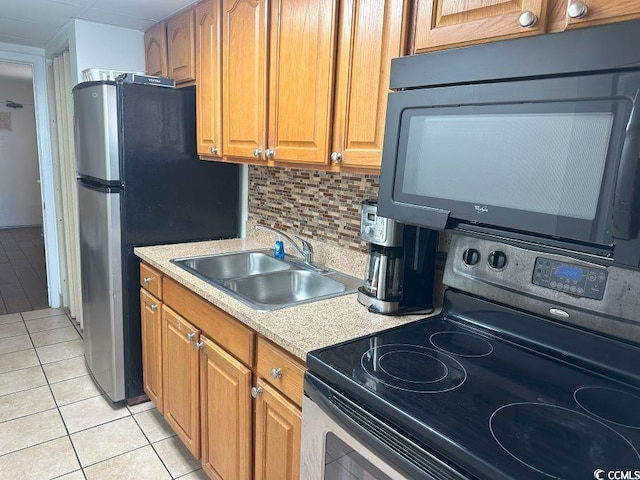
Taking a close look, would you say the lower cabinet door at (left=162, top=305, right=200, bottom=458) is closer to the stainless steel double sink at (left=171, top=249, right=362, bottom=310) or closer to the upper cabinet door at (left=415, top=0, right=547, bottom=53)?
the stainless steel double sink at (left=171, top=249, right=362, bottom=310)

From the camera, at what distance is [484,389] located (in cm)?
97

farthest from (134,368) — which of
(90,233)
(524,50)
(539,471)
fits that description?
(524,50)

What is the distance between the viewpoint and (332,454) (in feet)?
3.48

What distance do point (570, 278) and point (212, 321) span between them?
3.81 feet

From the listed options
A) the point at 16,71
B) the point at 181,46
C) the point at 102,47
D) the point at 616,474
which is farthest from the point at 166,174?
the point at 16,71

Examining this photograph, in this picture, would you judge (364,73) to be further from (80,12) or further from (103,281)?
(80,12)

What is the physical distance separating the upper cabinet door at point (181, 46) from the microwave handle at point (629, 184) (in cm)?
199

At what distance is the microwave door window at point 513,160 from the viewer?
31.5 inches

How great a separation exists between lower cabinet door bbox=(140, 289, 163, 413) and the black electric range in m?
1.23

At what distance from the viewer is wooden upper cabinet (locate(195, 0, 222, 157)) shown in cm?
200

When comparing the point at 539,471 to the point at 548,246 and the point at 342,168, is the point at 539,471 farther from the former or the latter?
the point at 342,168

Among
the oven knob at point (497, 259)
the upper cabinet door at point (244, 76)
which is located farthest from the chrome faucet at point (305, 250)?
the oven knob at point (497, 259)

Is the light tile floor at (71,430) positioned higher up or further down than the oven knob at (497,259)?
further down

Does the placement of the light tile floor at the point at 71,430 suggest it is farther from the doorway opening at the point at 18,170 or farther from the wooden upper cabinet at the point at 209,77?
the doorway opening at the point at 18,170
